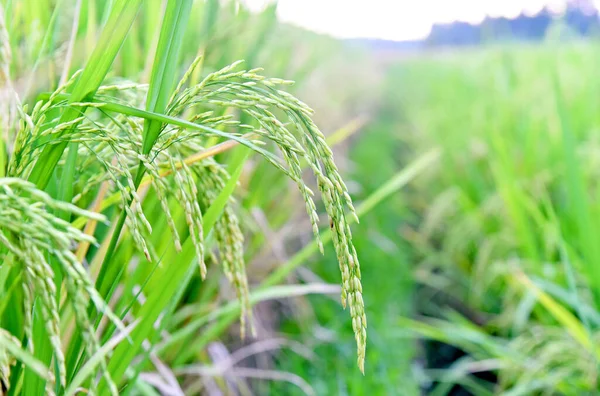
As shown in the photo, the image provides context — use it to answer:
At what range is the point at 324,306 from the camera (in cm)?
202

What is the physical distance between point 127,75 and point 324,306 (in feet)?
3.82

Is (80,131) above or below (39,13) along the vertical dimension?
below

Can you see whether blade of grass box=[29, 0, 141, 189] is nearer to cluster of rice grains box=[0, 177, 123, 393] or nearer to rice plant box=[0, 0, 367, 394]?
rice plant box=[0, 0, 367, 394]

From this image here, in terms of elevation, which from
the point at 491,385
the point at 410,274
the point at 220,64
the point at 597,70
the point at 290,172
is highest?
the point at 597,70

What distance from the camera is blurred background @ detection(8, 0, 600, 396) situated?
1.27m

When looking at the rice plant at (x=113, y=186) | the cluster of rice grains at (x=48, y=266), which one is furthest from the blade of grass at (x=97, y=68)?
the cluster of rice grains at (x=48, y=266)

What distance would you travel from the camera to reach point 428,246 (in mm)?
2916

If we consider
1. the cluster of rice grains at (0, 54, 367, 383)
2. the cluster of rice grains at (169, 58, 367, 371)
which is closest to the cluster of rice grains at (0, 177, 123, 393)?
the cluster of rice grains at (0, 54, 367, 383)

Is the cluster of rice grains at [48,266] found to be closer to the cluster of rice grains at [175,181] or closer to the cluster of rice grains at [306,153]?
the cluster of rice grains at [175,181]

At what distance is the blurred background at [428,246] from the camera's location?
1.27 meters

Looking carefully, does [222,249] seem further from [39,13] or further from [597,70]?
[597,70]

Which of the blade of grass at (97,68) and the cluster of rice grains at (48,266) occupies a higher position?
the blade of grass at (97,68)

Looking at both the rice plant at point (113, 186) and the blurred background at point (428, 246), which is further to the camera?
the blurred background at point (428, 246)

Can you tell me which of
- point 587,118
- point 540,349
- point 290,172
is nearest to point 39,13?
point 290,172
